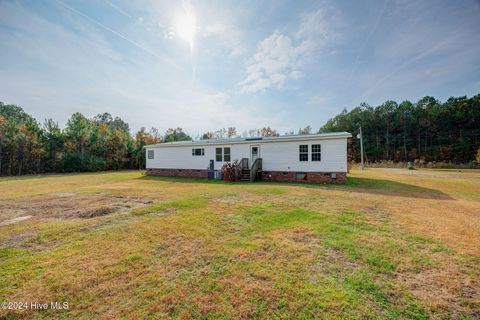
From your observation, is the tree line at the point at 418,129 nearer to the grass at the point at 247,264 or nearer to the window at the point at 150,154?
the window at the point at 150,154

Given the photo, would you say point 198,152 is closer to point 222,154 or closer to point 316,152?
point 222,154

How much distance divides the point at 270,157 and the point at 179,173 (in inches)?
333

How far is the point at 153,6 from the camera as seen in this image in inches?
364

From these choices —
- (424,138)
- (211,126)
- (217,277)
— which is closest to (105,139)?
(211,126)

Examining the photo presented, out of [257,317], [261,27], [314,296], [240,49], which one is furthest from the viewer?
[240,49]

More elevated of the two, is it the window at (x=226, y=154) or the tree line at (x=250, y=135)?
the tree line at (x=250, y=135)

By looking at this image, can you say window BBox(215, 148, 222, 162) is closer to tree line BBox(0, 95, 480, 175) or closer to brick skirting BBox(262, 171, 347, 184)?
brick skirting BBox(262, 171, 347, 184)

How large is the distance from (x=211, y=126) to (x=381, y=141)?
36826 millimetres

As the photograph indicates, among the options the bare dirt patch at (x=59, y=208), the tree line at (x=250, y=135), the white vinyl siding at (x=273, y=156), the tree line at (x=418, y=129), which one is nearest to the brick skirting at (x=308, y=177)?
the white vinyl siding at (x=273, y=156)

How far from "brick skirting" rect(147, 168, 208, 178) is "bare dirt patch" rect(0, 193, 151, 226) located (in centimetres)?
848

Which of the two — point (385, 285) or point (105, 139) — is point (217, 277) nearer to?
point (385, 285)

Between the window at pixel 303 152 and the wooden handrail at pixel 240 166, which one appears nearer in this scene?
the window at pixel 303 152

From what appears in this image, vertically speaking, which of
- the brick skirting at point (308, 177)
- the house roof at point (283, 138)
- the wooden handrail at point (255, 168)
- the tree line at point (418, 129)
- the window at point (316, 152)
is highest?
the tree line at point (418, 129)

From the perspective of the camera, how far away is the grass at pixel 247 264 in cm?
207
